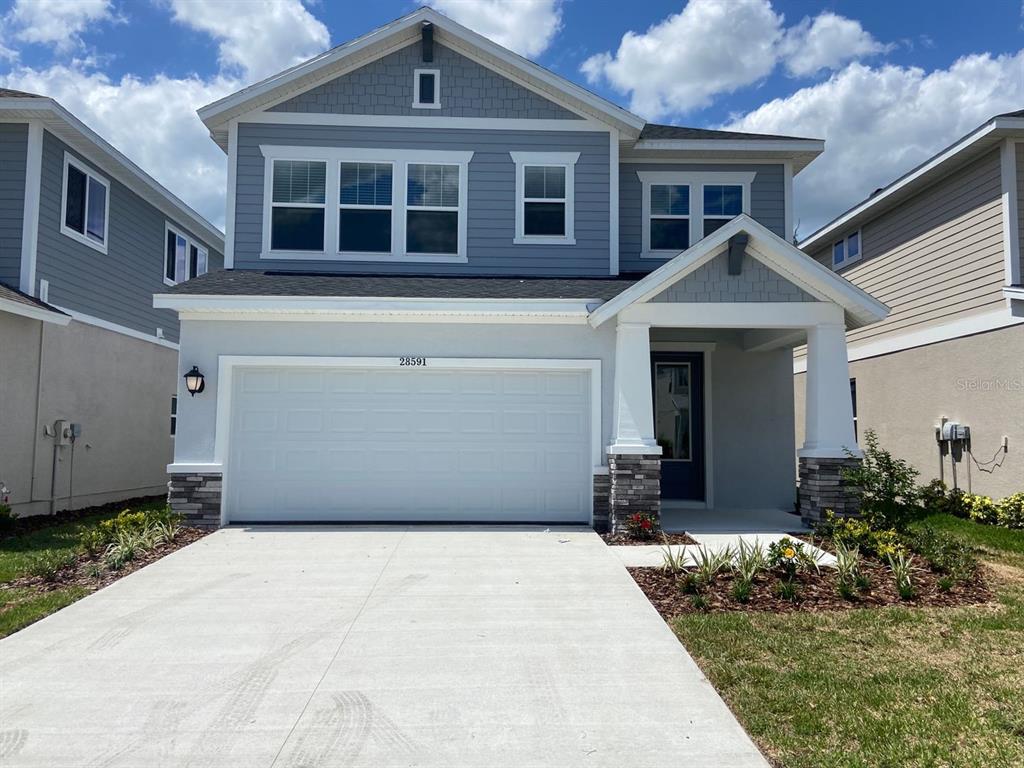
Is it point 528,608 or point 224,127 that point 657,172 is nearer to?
point 224,127

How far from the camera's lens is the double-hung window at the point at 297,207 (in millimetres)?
11641

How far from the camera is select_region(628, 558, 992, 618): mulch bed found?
20.8 feet

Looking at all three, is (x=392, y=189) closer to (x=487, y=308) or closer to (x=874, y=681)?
(x=487, y=308)

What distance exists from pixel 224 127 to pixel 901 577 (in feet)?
37.2

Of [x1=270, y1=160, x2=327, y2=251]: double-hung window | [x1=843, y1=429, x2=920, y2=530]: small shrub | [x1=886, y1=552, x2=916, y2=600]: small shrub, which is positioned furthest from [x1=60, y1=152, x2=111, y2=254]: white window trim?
[x1=886, y1=552, x2=916, y2=600]: small shrub

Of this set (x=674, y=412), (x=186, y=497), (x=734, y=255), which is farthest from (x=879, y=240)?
(x=186, y=497)

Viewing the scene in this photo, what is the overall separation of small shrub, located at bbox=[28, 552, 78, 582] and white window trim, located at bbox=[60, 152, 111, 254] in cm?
684

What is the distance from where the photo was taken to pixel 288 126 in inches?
460

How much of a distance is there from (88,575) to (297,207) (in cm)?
646

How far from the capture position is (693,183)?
495 inches

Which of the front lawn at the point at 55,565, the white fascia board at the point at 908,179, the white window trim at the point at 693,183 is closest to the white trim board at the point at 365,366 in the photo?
the front lawn at the point at 55,565

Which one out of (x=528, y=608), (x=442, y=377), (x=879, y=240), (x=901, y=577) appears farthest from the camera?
(x=879, y=240)

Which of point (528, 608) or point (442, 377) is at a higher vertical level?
point (442, 377)

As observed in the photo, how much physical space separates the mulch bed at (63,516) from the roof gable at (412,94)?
7.41 meters
